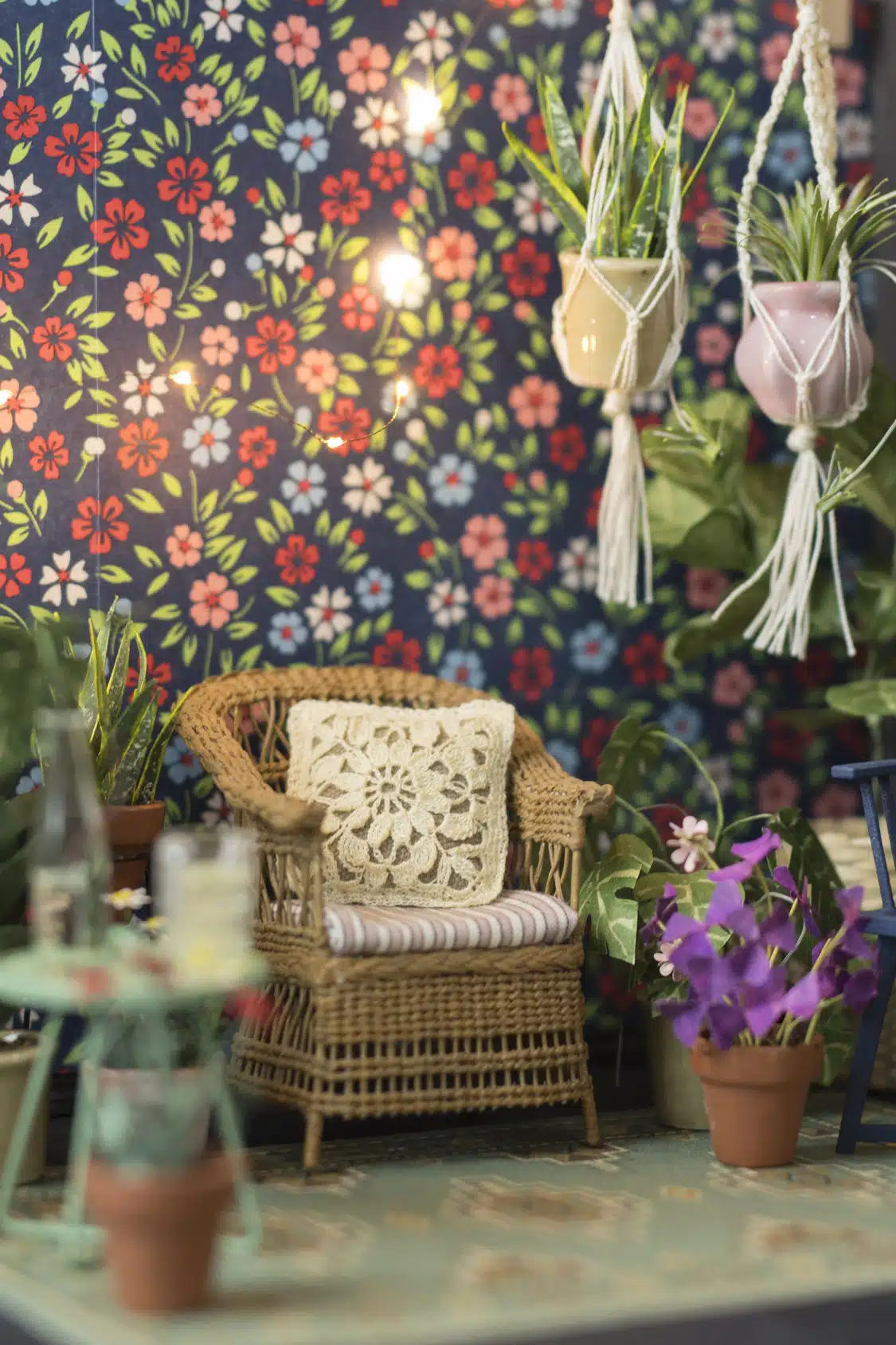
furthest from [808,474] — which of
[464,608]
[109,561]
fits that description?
[109,561]

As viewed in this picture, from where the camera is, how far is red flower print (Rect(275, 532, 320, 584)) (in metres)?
3.72

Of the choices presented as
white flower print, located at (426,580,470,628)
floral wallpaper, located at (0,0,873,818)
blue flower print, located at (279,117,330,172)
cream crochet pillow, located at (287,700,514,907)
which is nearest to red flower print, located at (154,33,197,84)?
floral wallpaper, located at (0,0,873,818)

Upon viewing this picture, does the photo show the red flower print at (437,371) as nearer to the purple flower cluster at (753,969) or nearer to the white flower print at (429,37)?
the white flower print at (429,37)

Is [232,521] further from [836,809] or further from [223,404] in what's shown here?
[836,809]

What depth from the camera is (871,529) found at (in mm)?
4336

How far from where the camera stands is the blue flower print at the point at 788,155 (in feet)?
13.8

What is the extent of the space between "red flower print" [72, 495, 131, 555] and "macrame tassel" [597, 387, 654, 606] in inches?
40.1

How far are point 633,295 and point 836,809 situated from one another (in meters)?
1.46

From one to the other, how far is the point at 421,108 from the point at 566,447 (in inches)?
32.0

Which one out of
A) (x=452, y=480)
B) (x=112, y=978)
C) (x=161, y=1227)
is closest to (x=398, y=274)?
(x=452, y=480)

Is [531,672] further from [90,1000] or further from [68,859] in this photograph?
[90,1000]

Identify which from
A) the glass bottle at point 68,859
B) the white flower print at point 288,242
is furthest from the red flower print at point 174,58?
the glass bottle at point 68,859

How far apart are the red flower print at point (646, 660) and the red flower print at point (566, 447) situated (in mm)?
437

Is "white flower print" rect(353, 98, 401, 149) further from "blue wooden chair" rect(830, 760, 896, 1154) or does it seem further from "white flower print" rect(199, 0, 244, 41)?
"blue wooden chair" rect(830, 760, 896, 1154)
